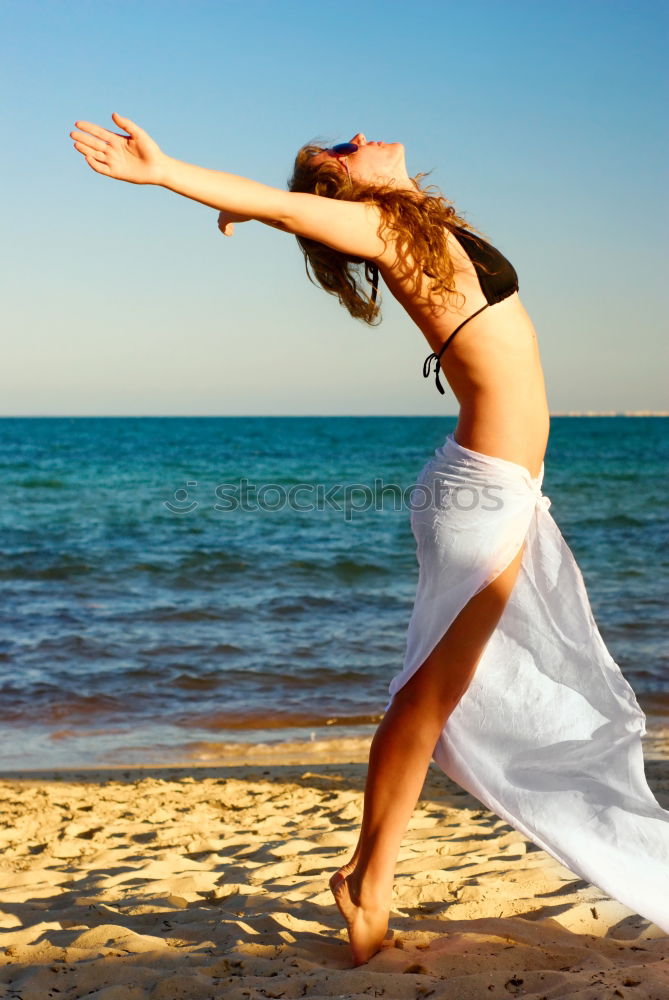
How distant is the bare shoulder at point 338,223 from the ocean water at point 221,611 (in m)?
4.13

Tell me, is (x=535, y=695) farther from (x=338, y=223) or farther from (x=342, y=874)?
(x=338, y=223)

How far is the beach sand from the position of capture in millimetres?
2375

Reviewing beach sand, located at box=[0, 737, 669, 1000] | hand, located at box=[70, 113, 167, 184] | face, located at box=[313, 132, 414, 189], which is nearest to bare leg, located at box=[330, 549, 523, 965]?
beach sand, located at box=[0, 737, 669, 1000]

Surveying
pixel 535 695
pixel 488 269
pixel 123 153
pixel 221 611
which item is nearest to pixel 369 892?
pixel 535 695

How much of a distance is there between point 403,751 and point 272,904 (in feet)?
3.24

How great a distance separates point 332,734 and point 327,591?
4.91 m

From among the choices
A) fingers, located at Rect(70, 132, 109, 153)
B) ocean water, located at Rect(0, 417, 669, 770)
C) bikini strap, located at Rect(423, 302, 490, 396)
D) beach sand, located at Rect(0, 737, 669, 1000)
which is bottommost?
ocean water, located at Rect(0, 417, 669, 770)

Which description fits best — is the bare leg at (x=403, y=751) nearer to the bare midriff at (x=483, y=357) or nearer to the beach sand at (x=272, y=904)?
the beach sand at (x=272, y=904)

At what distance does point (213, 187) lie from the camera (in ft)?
6.81

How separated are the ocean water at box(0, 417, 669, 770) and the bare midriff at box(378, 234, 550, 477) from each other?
3.90 meters

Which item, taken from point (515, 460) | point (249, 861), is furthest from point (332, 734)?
point (515, 460)

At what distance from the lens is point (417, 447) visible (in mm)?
51156

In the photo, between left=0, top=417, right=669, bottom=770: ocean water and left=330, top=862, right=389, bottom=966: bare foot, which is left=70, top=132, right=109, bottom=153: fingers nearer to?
left=330, top=862, right=389, bottom=966: bare foot

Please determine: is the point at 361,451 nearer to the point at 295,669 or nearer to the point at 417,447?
the point at 417,447
